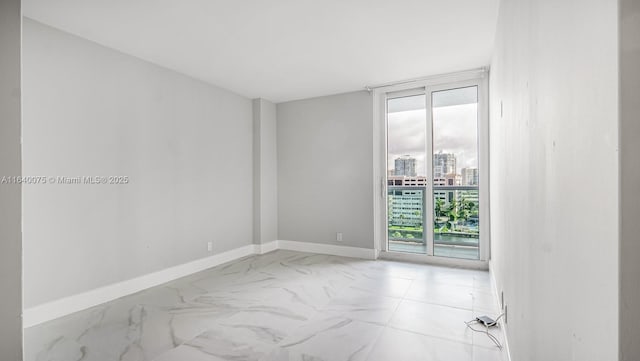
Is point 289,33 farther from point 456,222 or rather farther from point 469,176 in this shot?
point 456,222

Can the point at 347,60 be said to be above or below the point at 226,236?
above

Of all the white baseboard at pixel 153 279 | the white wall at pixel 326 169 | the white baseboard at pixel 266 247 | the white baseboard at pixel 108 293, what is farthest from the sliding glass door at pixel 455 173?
the white baseboard at pixel 108 293

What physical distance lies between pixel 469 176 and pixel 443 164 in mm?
381

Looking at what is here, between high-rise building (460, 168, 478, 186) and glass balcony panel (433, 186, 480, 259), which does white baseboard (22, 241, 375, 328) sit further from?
high-rise building (460, 168, 478, 186)

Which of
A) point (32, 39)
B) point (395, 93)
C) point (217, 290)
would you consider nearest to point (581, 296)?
point (217, 290)

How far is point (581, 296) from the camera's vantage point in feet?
2.23

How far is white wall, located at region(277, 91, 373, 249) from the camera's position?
4.96 m

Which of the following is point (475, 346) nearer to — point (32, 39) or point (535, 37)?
point (535, 37)

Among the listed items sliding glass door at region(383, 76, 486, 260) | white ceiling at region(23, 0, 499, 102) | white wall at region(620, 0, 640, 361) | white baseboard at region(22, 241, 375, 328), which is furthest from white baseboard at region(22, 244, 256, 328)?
Result: white wall at region(620, 0, 640, 361)

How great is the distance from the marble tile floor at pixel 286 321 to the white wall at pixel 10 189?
84cm

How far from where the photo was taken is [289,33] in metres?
3.05

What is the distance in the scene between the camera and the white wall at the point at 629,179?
0.48 metres

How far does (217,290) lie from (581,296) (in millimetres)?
3379

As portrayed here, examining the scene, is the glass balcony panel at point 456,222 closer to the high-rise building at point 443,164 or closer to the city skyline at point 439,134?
the high-rise building at point 443,164
